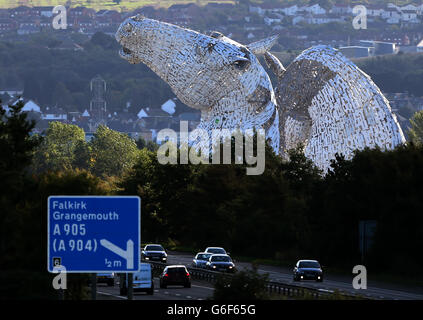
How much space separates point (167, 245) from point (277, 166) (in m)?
15.6

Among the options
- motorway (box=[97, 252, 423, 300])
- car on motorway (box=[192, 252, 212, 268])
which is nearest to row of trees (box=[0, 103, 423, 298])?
motorway (box=[97, 252, 423, 300])

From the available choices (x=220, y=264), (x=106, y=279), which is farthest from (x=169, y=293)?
(x=220, y=264)

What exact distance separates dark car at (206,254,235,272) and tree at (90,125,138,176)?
95642 millimetres

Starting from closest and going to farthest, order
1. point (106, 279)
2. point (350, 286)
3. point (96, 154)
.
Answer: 1. point (350, 286)
2. point (106, 279)
3. point (96, 154)

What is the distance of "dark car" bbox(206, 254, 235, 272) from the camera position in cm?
5275

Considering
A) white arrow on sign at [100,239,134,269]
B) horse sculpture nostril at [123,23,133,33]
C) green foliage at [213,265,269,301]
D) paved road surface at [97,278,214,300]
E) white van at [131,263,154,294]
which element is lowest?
paved road surface at [97,278,214,300]

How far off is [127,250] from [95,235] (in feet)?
1.82

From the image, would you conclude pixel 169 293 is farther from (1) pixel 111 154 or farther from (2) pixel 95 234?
(1) pixel 111 154

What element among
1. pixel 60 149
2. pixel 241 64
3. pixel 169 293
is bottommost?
pixel 169 293

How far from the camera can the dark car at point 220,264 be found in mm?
52750

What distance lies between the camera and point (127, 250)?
2008cm

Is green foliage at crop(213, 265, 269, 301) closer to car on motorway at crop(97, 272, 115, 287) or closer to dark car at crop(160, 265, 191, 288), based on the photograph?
dark car at crop(160, 265, 191, 288)

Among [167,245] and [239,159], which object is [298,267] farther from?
[167,245]

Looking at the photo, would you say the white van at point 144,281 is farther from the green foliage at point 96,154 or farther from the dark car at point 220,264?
the green foliage at point 96,154
